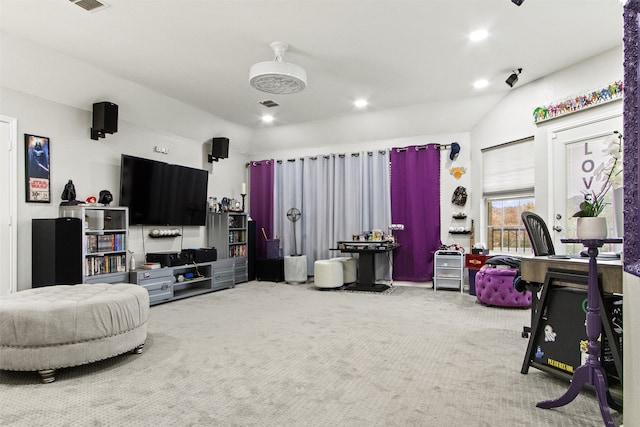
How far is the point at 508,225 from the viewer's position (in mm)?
5582

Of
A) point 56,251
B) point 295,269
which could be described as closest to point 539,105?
point 295,269

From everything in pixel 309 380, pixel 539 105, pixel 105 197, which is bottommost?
pixel 309 380

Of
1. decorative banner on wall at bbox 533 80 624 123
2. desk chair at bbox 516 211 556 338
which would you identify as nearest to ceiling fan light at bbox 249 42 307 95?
desk chair at bbox 516 211 556 338

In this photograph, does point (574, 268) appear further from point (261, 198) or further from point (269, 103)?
point (261, 198)

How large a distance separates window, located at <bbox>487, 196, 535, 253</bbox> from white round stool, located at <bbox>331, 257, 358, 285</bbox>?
7.03 ft

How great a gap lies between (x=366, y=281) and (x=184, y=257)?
111 inches

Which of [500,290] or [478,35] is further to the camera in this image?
[500,290]

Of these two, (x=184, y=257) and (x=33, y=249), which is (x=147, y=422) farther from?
(x=184, y=257)

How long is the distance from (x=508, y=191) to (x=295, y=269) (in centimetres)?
357

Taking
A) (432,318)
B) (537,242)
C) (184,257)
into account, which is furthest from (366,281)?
(537,242)

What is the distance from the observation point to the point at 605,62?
4.04 meters

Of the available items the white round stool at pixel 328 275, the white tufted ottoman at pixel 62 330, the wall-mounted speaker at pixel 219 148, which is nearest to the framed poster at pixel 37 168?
the white tufted ottoman at pixel 62 330

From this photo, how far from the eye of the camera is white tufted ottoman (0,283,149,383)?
7.97 ft

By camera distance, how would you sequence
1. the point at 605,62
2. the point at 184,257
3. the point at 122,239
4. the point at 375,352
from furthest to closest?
the point at 184,257 → the point at 122,239 → the point at 605,62 → the point at 375,352
